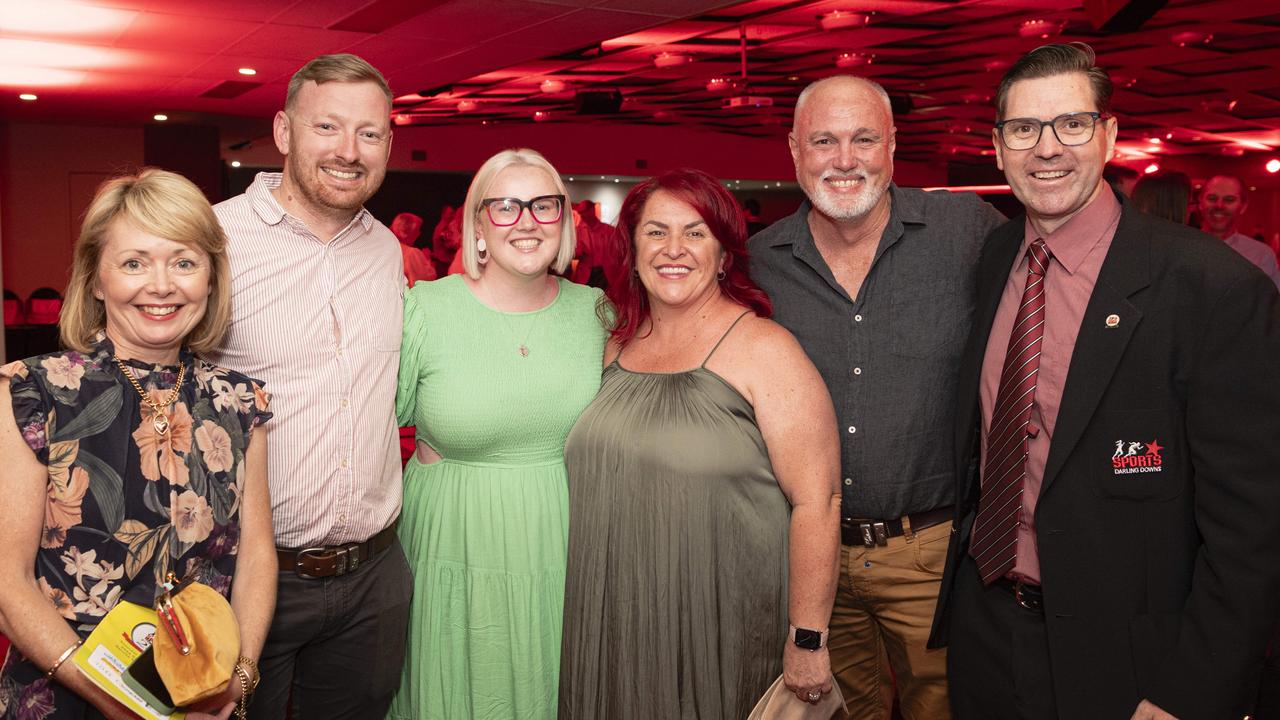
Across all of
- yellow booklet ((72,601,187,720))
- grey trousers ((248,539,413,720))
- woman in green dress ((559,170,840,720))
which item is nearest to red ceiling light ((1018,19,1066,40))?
woman in green dress ((559,170,840,720))

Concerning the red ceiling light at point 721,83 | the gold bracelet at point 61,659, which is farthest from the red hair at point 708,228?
the red ceiling light at point 721,83

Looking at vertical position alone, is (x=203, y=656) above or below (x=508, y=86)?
below

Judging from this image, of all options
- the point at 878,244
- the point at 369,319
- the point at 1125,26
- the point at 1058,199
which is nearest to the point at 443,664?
the point at 369,319

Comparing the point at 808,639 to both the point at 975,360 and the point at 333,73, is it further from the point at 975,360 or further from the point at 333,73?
the point at 333,73

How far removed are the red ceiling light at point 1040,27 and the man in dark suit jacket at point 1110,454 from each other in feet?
23.1

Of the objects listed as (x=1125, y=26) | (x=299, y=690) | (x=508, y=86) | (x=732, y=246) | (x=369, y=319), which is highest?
(x=508, y=86)

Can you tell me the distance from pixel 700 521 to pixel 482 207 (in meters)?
0.96

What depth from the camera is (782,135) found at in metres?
18.0

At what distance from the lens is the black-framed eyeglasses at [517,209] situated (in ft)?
7.72

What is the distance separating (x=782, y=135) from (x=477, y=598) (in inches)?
659

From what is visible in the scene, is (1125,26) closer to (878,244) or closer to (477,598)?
(878,244)

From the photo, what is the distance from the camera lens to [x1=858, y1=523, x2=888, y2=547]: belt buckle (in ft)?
7.59

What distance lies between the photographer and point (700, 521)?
7.04ft

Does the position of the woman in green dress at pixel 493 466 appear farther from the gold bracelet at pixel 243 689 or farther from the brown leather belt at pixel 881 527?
the brown leather belt at pixel 881 527
